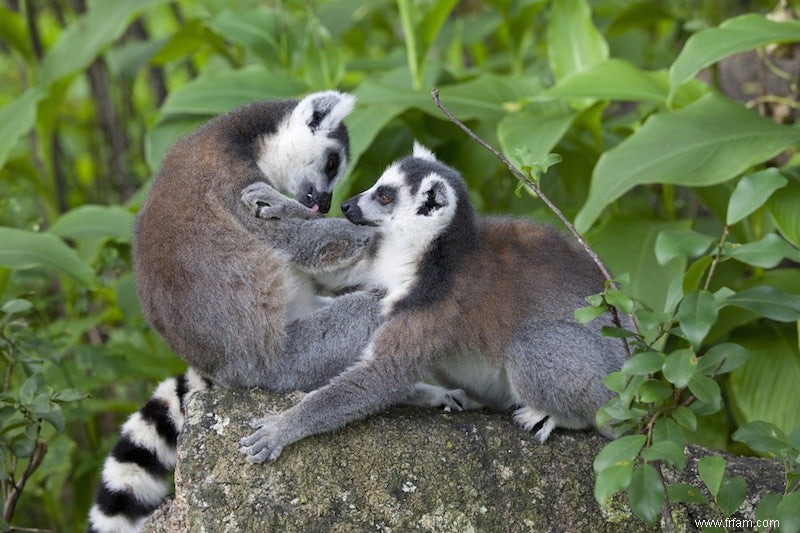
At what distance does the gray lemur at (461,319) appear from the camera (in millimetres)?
3455

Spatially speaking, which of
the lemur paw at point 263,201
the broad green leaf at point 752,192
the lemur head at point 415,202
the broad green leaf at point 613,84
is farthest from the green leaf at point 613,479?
the broad green leaf at point 613,84

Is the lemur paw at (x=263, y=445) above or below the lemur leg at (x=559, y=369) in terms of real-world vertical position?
above

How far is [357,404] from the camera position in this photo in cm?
342

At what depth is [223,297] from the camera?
12.4ft

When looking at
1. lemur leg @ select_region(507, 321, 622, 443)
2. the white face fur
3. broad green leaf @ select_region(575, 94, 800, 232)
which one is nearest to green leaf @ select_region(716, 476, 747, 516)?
lemur leg @ select_region(507, 321, 622, 443)

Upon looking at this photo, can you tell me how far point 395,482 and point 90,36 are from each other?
187 inches

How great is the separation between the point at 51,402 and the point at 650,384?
8.19 ft

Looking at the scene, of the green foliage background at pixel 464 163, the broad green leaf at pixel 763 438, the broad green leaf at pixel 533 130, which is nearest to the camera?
the broad green leaf at pixel 763 438

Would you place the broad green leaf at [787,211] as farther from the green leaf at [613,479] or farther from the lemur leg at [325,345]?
the green leaf at [613,479]

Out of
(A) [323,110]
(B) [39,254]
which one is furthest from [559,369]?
(B) [39,254]

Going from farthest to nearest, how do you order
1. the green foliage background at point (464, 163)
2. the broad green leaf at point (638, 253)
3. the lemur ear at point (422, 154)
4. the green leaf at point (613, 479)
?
the broad green leaf at point (638, 253) → the green foliage background at point (464, 163) → the lemur ear at point (422, 154) → the green leaf at point (613, 479)

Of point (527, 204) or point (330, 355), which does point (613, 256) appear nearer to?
point (527, 204)

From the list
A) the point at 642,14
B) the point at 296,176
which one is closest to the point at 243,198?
the point at 296,176

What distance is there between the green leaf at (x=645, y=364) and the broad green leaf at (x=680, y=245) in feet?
0.96
